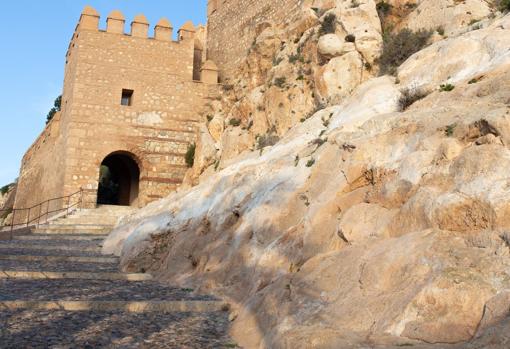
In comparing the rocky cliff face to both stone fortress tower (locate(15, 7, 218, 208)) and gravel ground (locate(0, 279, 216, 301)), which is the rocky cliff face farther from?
stone fortress tower (locate(15, 7, 218, 208))

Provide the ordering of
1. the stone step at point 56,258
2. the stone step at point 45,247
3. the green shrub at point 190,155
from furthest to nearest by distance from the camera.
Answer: the green shrub at point 190,155
the stone step at point 45,247
the stone step at point 56,258

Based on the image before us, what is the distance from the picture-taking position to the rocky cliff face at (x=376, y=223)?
11.7 feet

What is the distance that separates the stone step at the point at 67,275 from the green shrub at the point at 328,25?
946 cm

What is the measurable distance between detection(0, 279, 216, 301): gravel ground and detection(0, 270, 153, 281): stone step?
0.31m

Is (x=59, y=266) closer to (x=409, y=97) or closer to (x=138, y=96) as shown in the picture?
(x=409, y=97)

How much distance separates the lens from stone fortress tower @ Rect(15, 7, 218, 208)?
63.2 feet

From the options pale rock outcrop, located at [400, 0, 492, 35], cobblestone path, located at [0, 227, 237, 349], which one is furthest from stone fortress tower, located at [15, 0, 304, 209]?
cobblestone path, located at [0, 227, 237, 349]

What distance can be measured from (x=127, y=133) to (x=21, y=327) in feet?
50.4

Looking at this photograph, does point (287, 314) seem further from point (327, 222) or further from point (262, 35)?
point (262, 35)

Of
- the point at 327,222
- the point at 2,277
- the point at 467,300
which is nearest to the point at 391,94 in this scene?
the point at 327,222

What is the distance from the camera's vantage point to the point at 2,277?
7512 mm

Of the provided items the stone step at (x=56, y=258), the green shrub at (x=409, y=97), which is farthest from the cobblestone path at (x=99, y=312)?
the green shrub at (x=409, y=97)

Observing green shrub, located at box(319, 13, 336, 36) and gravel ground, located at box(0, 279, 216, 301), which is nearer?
gravel ground, located at box(0, 279, 216, 301)

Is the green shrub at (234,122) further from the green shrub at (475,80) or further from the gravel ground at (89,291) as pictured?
the green shrub at (475,80)
